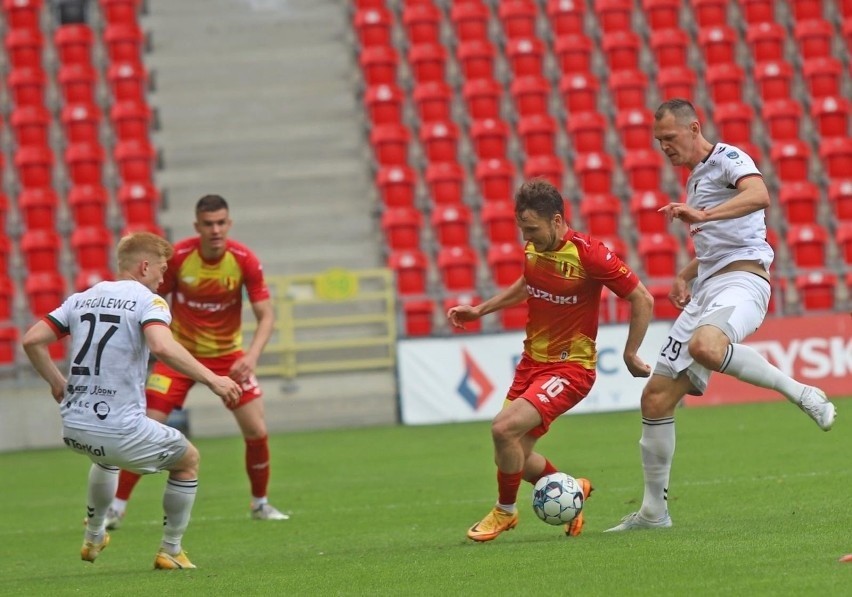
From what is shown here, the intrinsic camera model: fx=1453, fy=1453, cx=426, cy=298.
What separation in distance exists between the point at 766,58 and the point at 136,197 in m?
9.04

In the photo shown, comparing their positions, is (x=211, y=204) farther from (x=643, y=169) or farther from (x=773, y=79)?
(x=773, y=79)

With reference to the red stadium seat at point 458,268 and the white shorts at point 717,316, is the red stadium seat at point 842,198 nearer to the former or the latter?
the red stadium seat at point 458,268

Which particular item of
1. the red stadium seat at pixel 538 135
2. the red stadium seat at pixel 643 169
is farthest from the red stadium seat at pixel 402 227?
the red stadium seat at pixel 643 169

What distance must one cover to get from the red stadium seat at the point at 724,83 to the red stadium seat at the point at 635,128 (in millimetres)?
1164

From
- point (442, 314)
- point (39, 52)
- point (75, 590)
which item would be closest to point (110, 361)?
point (75, 590)

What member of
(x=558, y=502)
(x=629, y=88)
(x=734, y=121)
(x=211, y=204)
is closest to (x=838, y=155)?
(x=734, y=121)

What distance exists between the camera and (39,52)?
21062mm

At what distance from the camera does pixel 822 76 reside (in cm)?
2034

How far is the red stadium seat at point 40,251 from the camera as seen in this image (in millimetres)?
18547

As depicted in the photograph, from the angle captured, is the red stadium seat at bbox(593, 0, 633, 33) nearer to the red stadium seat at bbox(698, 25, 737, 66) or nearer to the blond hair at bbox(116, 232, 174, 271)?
the red stadium seat at bbox(698, 25, 737, 66)

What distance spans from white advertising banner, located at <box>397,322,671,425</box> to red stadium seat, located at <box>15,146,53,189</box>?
5989mm

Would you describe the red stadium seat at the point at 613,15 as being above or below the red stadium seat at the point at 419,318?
above

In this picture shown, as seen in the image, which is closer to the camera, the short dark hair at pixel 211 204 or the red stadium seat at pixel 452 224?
the short dark hair at pixel 211 204

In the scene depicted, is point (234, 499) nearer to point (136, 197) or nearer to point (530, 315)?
point (530, 315)
